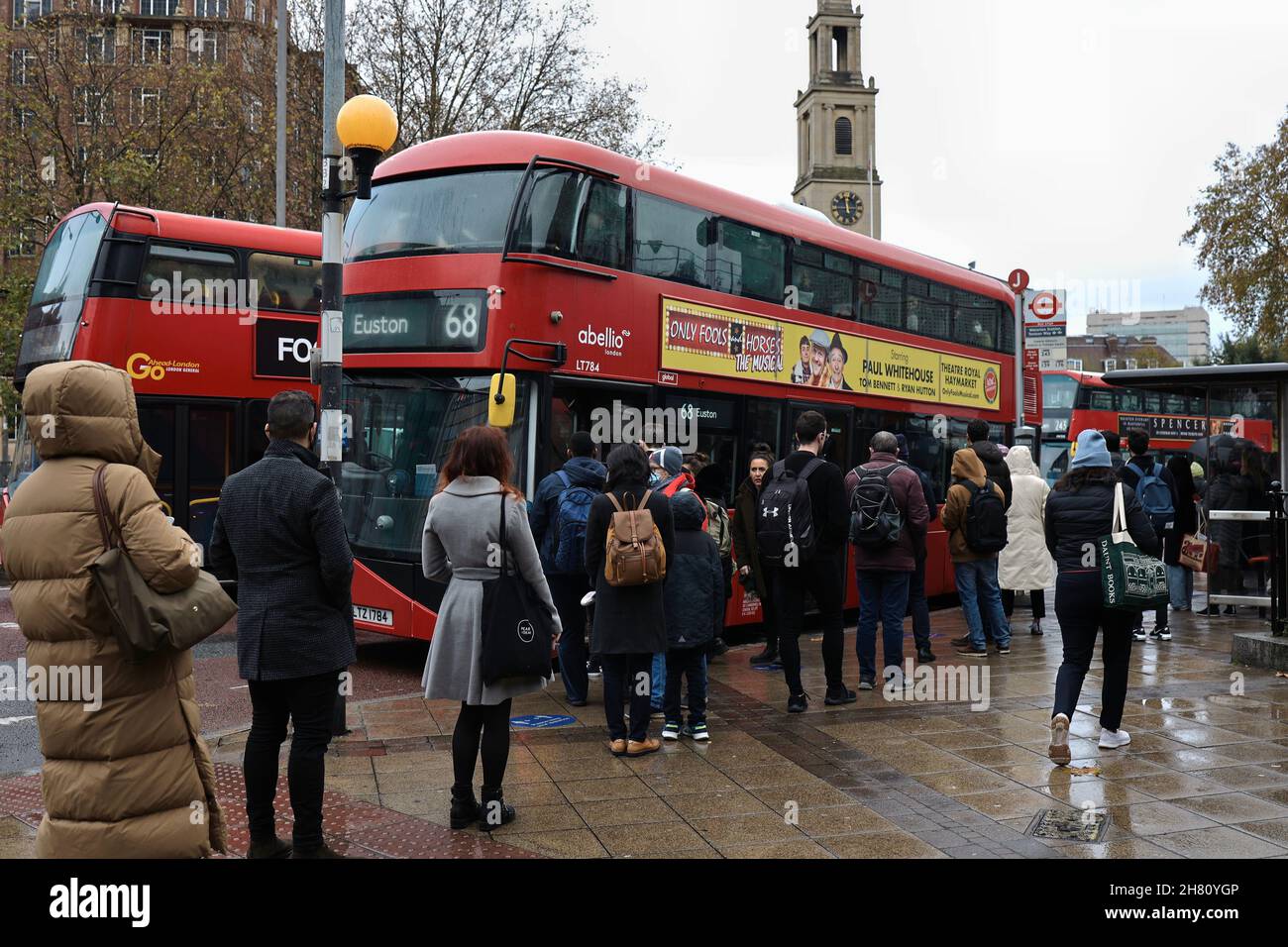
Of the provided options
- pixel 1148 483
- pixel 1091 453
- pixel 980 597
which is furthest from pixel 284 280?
pixel 1091 453

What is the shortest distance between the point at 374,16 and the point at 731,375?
61.6ft

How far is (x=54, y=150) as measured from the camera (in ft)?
84.6

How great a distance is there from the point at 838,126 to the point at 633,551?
3339 inches

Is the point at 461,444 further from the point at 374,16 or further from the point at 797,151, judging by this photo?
the point at 797,151

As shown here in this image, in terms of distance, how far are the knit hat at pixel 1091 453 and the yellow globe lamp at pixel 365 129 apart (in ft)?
14.9

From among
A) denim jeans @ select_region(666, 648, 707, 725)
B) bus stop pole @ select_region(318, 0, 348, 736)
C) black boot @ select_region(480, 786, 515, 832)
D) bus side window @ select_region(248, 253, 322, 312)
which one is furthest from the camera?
bus side window @ select_region(248, 253, 322, 312)

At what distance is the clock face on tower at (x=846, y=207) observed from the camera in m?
82.5

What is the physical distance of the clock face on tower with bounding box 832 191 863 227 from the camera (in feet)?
271

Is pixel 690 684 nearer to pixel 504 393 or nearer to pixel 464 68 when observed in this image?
pixel 504 393

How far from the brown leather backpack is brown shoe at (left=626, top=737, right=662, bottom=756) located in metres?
0.99

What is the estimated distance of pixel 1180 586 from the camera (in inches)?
511

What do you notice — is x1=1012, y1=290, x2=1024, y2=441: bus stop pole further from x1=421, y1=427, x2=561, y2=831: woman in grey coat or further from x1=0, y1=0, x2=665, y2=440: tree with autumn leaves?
x1=0, y1=0, x2=665, y2=440: tree with autumn leaves

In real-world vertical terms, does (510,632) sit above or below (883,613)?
above

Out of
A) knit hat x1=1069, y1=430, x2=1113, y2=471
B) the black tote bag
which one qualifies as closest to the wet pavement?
the black tote bag
